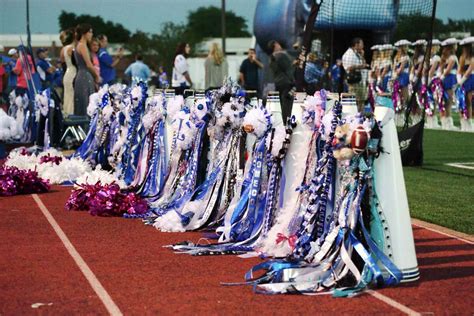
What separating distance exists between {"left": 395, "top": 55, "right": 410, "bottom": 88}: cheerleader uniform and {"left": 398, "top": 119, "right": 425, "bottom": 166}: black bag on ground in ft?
13.5

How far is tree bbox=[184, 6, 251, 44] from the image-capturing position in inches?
3979

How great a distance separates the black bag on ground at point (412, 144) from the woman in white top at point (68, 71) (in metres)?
6.85

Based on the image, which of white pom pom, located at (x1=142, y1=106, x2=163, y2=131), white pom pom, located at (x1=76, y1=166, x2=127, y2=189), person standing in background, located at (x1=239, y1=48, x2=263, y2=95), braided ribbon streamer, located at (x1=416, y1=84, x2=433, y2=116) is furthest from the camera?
person standing in background, located at (x1=239, y1=48, x2=263, y2=95)

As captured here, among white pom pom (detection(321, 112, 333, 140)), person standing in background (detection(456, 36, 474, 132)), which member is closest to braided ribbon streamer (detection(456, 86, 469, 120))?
person standing in background (detection(456, 36, 474, 132))

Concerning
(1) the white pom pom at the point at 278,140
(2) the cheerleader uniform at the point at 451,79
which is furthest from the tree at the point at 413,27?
(1) the white pom pom at the point at 278,140

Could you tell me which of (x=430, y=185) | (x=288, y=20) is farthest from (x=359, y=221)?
(x=288, y=20)

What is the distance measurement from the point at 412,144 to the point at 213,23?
94.2 metres

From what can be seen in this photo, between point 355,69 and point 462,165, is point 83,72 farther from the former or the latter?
point 462,165

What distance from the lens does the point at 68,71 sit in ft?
58.6

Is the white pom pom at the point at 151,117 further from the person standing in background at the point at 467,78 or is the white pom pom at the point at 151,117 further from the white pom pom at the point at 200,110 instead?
the person standing in background at the point at 467,78

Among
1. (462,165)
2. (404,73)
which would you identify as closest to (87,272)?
(462,165)

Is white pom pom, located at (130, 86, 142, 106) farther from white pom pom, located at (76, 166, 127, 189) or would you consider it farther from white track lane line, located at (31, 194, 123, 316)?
white track lane line, located at (31, 194, 123, 316)

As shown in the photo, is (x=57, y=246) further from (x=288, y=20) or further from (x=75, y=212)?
(x=288, y=20)

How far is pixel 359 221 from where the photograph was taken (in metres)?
6.11
